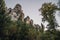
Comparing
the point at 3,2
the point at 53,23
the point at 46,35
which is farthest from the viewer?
the point at 3,2

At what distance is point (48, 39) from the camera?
45.0 meters

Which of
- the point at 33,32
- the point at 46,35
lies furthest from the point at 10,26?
the point at 46,35

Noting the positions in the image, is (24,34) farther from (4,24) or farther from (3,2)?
(3,2)

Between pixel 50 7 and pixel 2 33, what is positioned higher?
pixel 50 7

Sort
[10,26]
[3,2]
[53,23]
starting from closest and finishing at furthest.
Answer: [53,23] < [10,26] < [3,2]

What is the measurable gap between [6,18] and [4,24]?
89.3 inches

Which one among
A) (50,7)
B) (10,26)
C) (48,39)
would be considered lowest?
(48,39)

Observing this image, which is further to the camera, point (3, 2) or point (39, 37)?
point (3, 2)

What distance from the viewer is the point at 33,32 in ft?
157

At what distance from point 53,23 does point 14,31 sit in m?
10.4

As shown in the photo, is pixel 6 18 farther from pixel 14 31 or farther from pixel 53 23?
pixel 53 23

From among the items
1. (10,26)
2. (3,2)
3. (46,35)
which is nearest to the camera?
(46,35)

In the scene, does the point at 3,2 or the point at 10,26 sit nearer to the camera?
the point at 10,26

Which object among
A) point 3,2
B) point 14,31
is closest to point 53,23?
point 14,31
